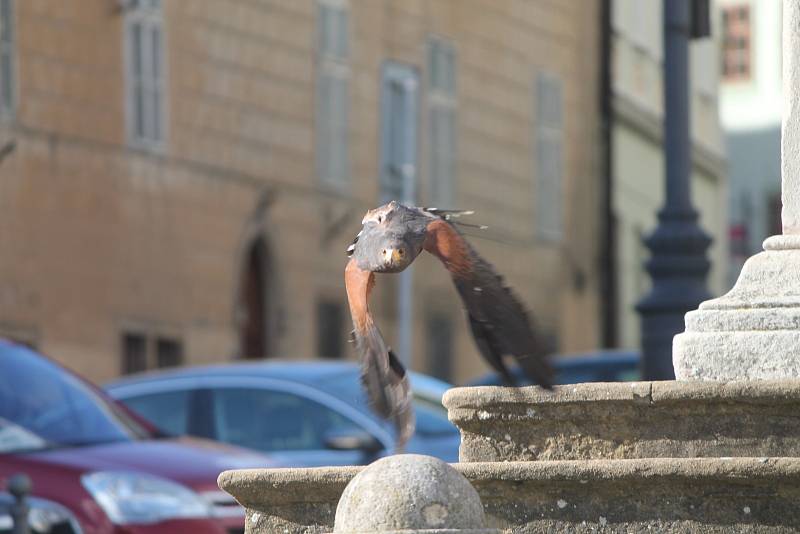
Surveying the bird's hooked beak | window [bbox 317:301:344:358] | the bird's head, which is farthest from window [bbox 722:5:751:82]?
the bird's hooked beak

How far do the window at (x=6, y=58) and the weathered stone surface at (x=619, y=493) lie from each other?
17.1 meters

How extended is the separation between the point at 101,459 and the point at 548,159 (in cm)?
2573

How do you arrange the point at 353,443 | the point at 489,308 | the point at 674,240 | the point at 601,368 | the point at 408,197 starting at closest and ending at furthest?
the point at 489,308
the point at 674,240
the point at 353,443
the point at 601,368
the point at 408,197

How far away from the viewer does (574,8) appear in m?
38.2

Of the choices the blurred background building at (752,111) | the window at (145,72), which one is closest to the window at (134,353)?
the window at (145,72)

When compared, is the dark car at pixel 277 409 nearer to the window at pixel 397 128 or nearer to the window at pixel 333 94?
the window at pixel 333 94

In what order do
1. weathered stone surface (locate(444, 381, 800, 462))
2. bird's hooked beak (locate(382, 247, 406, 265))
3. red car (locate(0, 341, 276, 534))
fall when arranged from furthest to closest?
red car (locate(0, 341, 276, 534))
weathered stone surface (locate(444, 381, 800, 462))
bird's hooked beak (locate(382, 247, 406, 265))

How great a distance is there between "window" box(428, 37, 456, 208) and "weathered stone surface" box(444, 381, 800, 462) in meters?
25.5

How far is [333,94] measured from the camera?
1183 inches

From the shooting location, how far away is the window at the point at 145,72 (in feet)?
84.2

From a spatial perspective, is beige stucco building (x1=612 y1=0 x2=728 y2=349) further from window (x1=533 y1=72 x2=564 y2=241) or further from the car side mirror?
the car side mirror

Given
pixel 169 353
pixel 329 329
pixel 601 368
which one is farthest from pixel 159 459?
pixel 329 329

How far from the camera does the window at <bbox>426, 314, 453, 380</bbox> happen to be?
32.3m

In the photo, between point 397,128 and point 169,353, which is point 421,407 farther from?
point 397,128
